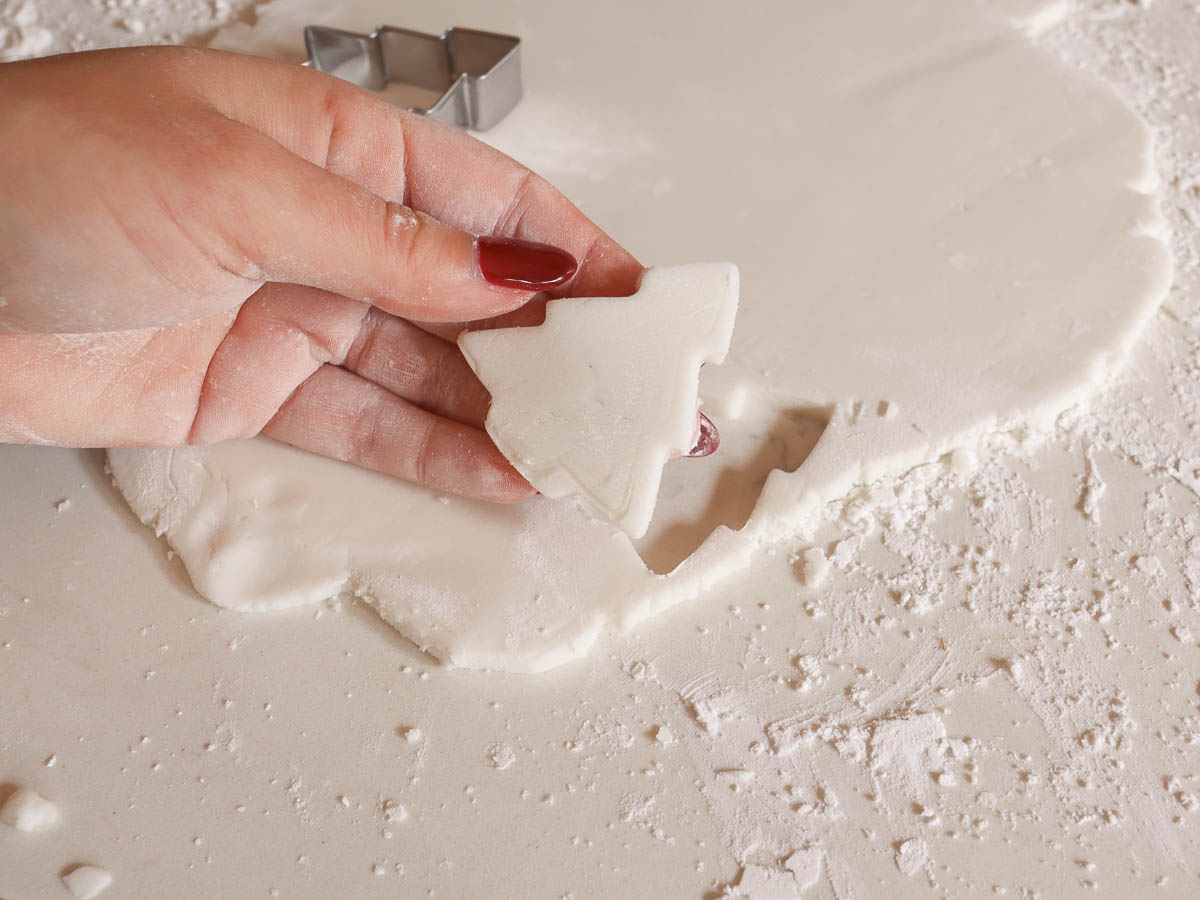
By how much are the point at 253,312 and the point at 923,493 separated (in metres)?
0.98

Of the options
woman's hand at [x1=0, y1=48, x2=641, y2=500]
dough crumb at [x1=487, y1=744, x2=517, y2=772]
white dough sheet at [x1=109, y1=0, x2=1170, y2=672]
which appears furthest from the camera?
white dough sheet at [x1=109, y1=0, x2=1170, y2=672]

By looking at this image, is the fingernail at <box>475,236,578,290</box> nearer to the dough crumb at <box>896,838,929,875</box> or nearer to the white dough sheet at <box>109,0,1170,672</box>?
the white dough sheet at <box>109,0,1170,672</box>

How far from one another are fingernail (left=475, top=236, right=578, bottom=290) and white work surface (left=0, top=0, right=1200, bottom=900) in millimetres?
→ 464

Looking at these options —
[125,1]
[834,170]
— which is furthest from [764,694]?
[125,1]

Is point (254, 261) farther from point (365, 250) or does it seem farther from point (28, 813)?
point (28, 813)

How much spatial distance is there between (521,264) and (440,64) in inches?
36.4

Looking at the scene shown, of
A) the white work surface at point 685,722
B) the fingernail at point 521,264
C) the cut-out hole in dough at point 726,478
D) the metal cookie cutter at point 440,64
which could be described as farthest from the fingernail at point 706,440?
the metal cookie cutter at point 440,64

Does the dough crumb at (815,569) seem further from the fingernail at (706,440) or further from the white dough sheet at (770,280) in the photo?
the fingernail at (706,440)

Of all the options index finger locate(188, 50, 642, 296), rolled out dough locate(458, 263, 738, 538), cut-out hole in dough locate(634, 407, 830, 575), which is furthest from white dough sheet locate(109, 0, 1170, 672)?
index finger locate(188, 50, 642, 296)

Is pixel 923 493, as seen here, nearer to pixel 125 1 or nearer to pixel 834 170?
pixel 834 170

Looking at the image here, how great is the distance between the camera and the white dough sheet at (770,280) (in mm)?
1281

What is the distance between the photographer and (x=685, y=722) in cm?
120

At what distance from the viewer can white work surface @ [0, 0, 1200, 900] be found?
1.11m

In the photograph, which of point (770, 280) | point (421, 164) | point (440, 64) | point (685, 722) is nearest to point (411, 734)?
point (685, 722)
